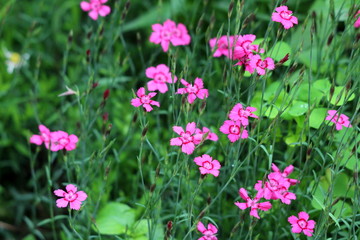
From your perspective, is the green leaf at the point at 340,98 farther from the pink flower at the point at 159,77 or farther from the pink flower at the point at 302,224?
the pink flower at the point at 159,77

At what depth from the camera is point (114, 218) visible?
85.4 inches

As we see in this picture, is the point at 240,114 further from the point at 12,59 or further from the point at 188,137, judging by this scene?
the point at 12,59

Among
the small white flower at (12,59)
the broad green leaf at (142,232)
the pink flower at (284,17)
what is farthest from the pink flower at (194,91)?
the small white flower at (12,59)

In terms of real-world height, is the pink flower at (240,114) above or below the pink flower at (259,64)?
below

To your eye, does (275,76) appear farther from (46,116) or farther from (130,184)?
(46,116)

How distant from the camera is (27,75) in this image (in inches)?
121

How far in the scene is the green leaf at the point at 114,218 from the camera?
2.08 meters

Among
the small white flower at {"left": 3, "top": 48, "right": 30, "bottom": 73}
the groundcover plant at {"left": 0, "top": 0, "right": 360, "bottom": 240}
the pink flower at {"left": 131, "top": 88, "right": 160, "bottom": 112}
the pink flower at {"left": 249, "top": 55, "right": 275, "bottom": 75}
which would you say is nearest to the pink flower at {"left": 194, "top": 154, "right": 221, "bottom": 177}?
the groundcover plant at {"left": 0, "top": 0, "right": 360, "bottom": 240}

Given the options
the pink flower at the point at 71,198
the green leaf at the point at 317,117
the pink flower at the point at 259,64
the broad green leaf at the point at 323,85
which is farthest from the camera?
the broad green leaf at the point at 323,85

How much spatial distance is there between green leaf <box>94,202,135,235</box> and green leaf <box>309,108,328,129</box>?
31.1 inches

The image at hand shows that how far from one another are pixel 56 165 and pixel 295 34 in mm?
1446

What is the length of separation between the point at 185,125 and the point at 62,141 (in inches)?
18.0

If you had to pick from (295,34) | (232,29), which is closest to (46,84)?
(232,29)

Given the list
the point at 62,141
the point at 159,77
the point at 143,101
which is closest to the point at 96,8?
the point at 159,77
